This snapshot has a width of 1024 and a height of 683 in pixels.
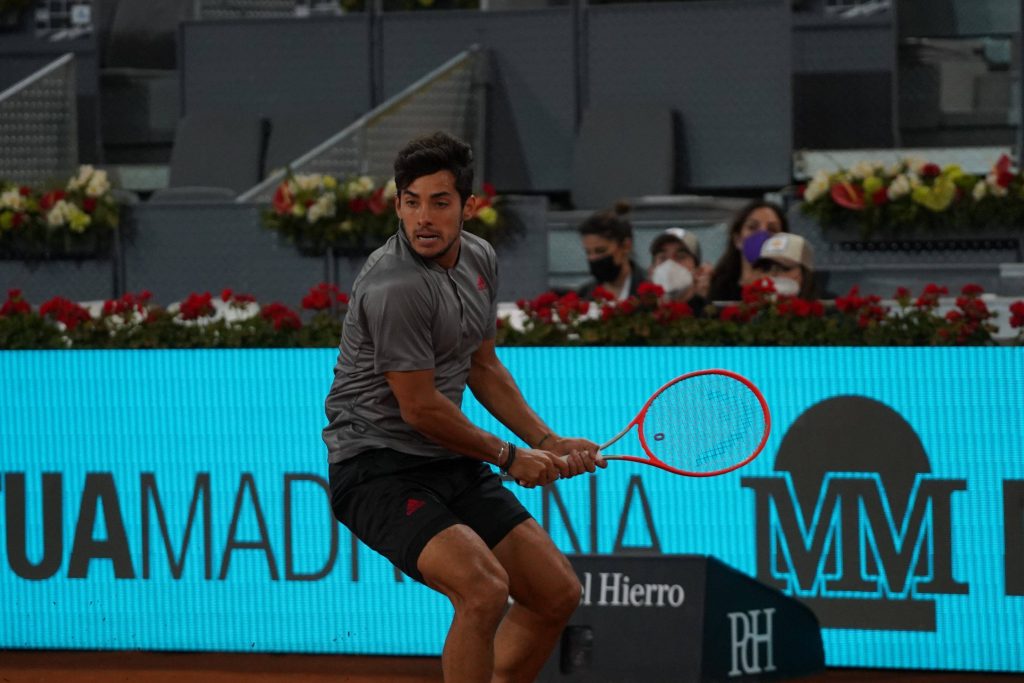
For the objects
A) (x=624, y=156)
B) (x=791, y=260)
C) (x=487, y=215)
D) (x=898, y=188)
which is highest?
(x=624, y=156)

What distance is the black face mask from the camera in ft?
26.0

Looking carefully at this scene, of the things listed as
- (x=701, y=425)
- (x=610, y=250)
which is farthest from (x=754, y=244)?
(x=701, y=425)

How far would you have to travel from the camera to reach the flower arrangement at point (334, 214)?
8.54 meters

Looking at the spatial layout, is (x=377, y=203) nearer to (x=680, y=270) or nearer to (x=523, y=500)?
(x=680, y=270)

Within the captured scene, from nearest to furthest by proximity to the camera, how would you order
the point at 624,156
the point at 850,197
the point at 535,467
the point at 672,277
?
the point at 535,467 < the point at 672,277 < the point at 850,197 < the point at 624,156

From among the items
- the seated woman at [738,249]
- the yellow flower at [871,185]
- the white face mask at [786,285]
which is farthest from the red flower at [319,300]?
the yellow flower at [871,185]

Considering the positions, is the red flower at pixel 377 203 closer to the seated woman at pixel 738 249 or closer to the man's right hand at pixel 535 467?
the seated woman at pixel 738 249

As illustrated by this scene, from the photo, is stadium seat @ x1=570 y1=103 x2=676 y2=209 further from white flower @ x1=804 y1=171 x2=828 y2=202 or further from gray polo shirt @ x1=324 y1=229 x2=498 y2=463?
gray polo shirt @ x1=324 y1=229 x2=498 y2=463

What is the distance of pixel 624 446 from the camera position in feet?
18.7

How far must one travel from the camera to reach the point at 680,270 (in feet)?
24.4

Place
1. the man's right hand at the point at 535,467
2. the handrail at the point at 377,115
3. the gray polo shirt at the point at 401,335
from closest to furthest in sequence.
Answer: the gray polo shirt at the point at 401,335
the man's right hand at the point at 535,467
the handrail at the point at 377,115

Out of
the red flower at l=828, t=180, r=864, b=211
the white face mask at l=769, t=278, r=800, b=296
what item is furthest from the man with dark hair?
the red flower at l=828, t=180, r=864, b=211

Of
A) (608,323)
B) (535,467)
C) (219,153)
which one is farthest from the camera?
(219,153)

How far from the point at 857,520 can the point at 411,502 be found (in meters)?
2.10
